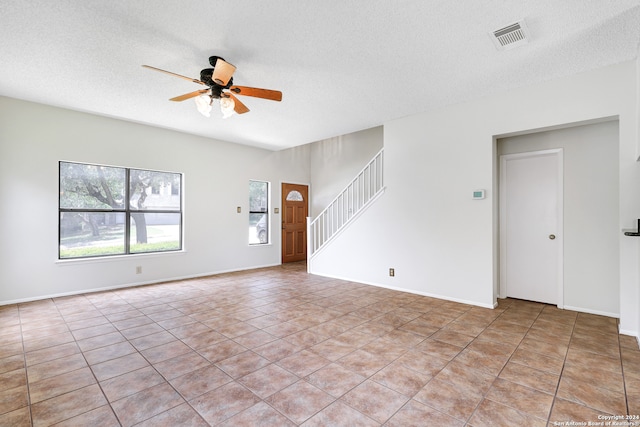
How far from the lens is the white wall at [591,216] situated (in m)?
3.51

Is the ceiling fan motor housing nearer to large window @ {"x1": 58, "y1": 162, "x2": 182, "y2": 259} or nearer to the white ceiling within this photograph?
the white ceiling

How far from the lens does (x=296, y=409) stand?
6.27ft

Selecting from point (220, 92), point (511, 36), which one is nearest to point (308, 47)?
point (220, 92)

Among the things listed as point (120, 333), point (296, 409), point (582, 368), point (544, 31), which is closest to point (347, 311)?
point (296, 409)

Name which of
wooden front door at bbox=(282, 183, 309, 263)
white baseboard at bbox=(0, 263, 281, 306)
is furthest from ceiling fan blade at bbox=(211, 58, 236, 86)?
wooden front door at bbox=(282, 183, 309, 263)

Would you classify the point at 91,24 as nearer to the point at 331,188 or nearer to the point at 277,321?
the point at 277,321

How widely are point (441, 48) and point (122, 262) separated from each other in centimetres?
556

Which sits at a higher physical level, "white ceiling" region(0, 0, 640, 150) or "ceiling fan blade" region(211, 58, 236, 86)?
"white ceiling" region(0, 0, 640, 150)

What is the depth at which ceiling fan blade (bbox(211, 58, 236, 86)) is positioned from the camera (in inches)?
104

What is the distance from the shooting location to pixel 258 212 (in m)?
7.16

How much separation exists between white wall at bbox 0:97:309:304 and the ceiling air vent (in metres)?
5.19

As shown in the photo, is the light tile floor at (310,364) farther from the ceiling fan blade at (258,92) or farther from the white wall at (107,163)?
the ceiling fan blade at (258,92)

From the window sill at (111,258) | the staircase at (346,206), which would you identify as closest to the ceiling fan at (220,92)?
the staircase at (346,206)

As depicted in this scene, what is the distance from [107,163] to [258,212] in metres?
3.12
